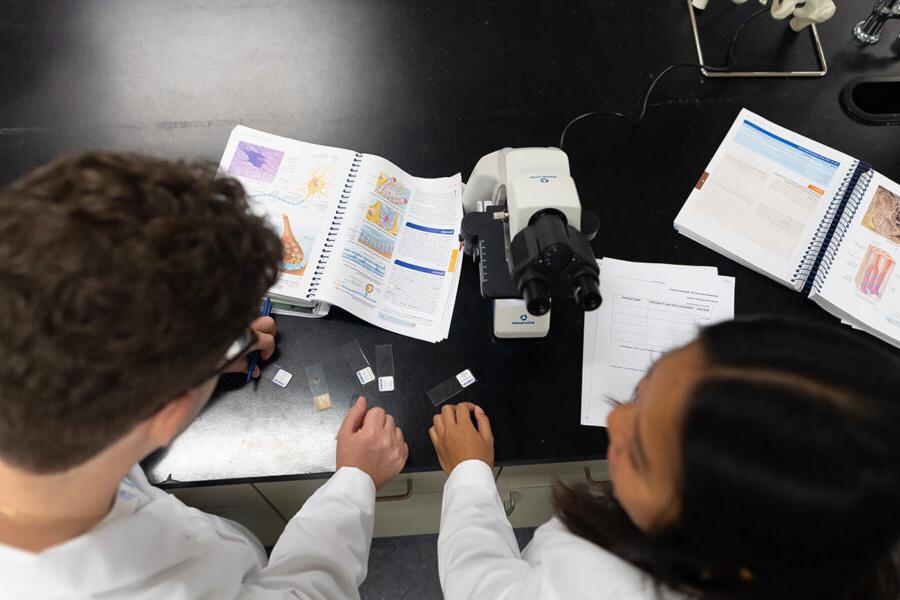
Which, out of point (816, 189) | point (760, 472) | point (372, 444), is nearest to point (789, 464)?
point (760, 472)

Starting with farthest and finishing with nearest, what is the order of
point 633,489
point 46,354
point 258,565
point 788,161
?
1. point 788,161
2. point 258,565
3. point 633,489
4. point 46,354

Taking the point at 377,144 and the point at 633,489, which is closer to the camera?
the point at 633,489

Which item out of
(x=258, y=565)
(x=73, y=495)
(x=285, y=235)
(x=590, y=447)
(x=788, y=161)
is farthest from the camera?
(x=788, y=161)

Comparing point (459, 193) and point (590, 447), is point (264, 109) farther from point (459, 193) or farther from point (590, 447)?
point (590, 447)

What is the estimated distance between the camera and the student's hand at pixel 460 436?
0.91 metres

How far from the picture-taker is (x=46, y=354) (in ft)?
1.43

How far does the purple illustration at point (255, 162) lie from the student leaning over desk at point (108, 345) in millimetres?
593

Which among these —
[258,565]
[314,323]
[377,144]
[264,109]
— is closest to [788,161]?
[377,144]

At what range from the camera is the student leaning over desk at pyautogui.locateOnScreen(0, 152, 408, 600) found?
43cm

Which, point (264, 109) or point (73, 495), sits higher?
point (264, 109)

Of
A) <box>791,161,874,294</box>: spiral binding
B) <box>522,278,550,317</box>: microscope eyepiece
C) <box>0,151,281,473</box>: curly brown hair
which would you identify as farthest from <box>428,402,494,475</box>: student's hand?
<box>791,161,874,294</box>: spiral binding

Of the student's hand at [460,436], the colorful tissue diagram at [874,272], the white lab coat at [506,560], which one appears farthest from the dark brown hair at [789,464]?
the colorful tissue diagram at [874,272]

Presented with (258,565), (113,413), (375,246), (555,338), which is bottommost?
(258,565)

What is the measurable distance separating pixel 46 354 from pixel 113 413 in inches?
3.2
